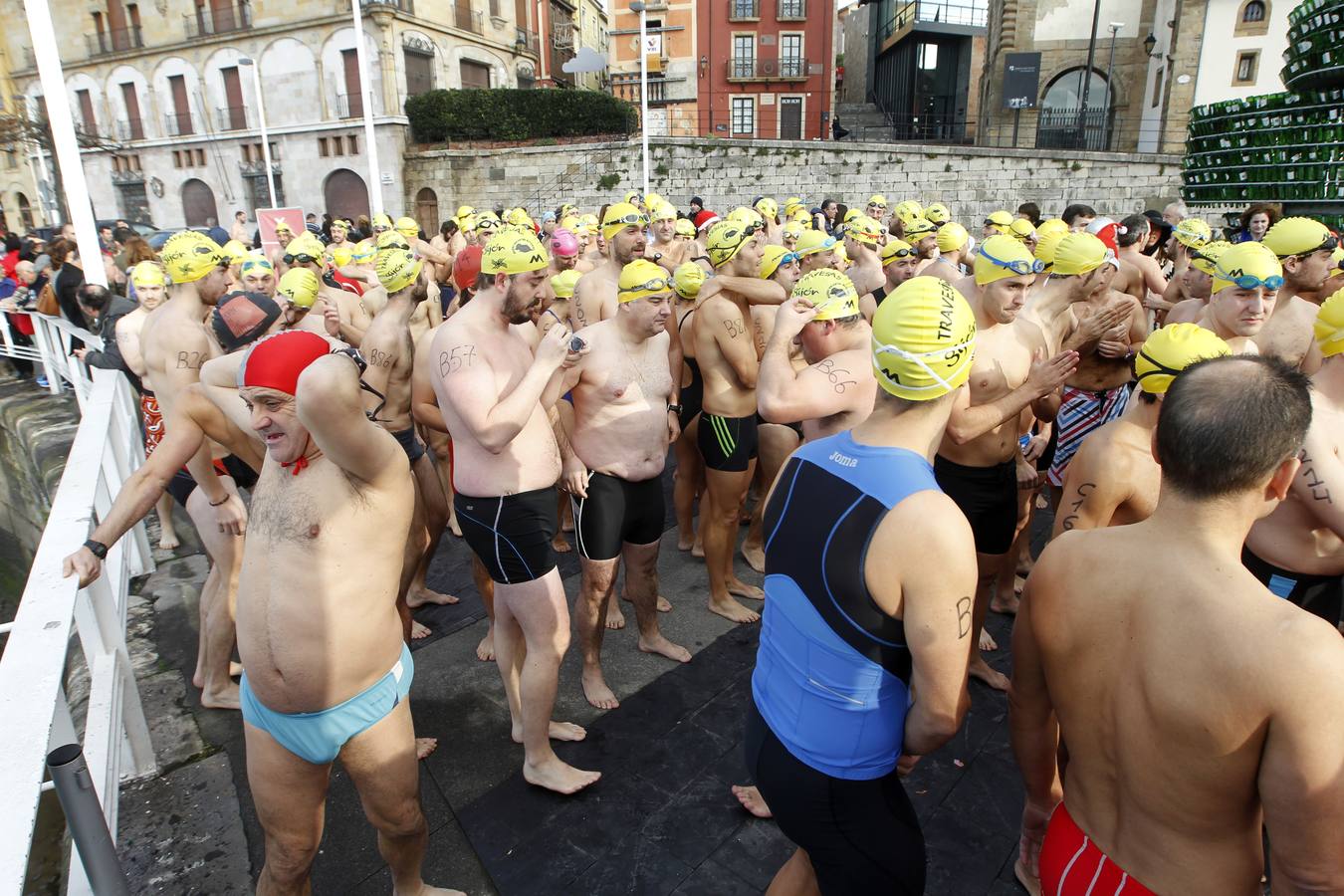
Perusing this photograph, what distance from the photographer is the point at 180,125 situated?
119 ft

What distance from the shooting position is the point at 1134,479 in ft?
8.68

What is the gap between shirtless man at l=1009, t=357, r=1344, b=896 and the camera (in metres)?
1.33

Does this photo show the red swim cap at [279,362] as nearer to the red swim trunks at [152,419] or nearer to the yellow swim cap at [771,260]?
the red swim trunks at [152,419]

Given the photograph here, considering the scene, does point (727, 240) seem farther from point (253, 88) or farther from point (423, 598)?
point (253, 88)

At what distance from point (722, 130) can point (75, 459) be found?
3860 cm

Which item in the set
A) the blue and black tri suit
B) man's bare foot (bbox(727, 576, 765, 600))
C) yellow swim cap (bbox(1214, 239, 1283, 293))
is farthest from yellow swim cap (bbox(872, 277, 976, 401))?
man's bare foot (bbox(727, 576, 765, 600))

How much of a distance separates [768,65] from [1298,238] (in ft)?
126

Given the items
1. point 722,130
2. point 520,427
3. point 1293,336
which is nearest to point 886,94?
point 722,130

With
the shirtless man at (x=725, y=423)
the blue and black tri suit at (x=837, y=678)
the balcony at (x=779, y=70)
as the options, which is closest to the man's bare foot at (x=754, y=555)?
the shirtless man at (x=725, y=423)

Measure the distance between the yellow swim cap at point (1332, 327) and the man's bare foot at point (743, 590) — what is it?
3.17 metres

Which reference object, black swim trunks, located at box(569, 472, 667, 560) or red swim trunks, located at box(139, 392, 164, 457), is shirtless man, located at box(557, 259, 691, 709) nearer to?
black swim trunks, located at box(569, 472, 667, 560)

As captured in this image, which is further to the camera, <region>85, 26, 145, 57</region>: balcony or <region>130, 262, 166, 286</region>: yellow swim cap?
<region>85, 26, 145, 57</region>: balcony

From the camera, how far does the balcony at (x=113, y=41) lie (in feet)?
122

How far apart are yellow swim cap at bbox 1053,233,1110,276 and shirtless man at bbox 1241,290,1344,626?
1.61 metres
